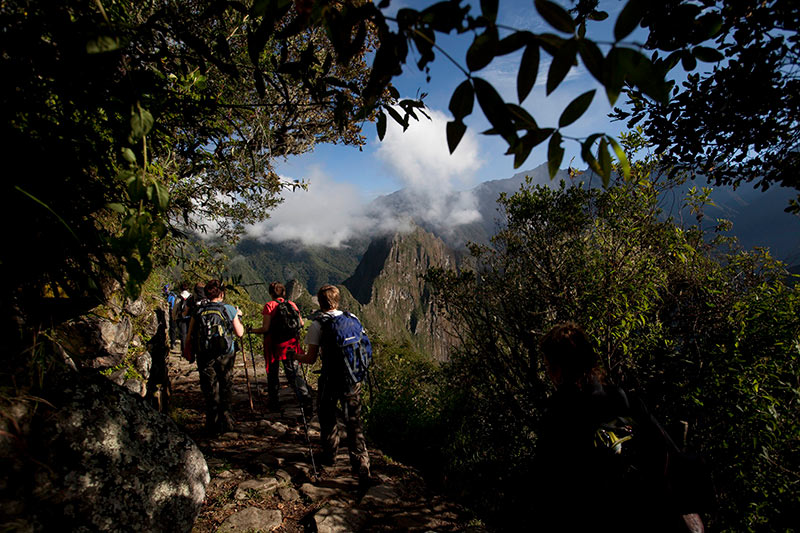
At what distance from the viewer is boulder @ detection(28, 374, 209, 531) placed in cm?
201

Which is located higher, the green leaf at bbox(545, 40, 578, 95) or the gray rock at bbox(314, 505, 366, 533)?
the green leaf at bbox(545, 40, 578, 95)

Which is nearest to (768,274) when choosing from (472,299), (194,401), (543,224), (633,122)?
(633,122)

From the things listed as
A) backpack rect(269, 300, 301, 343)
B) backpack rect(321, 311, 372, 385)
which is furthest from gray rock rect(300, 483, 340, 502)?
backpack rect(269, 300, 301, 343)

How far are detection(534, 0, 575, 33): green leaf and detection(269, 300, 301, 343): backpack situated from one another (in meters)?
6.53

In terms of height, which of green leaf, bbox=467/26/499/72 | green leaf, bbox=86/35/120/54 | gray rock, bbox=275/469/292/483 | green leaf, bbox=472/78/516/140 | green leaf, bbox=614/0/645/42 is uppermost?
green leaf, bbox=86/35/120/54

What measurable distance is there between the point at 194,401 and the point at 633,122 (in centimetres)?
1039

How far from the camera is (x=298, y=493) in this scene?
4285 mm

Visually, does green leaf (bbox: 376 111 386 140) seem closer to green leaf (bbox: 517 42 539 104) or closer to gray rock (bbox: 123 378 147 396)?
green leaf (bbox: 517 42 539 104)

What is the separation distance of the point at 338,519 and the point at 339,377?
1572 millimetres

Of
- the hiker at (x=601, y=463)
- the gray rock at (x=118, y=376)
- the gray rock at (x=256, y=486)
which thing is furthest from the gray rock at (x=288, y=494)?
the gray rock at (x=118, y=376)

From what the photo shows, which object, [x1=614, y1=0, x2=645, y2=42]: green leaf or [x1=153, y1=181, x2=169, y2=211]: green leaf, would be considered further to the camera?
[x1=153, y1=181, x2=169, y2=211]: green leaf

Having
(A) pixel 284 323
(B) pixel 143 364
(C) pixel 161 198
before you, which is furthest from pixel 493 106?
(B) pixel 143 364

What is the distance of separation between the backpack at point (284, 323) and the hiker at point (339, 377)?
189cm

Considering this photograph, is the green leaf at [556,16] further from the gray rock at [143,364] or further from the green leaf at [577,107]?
the gray rock at [143,364]
